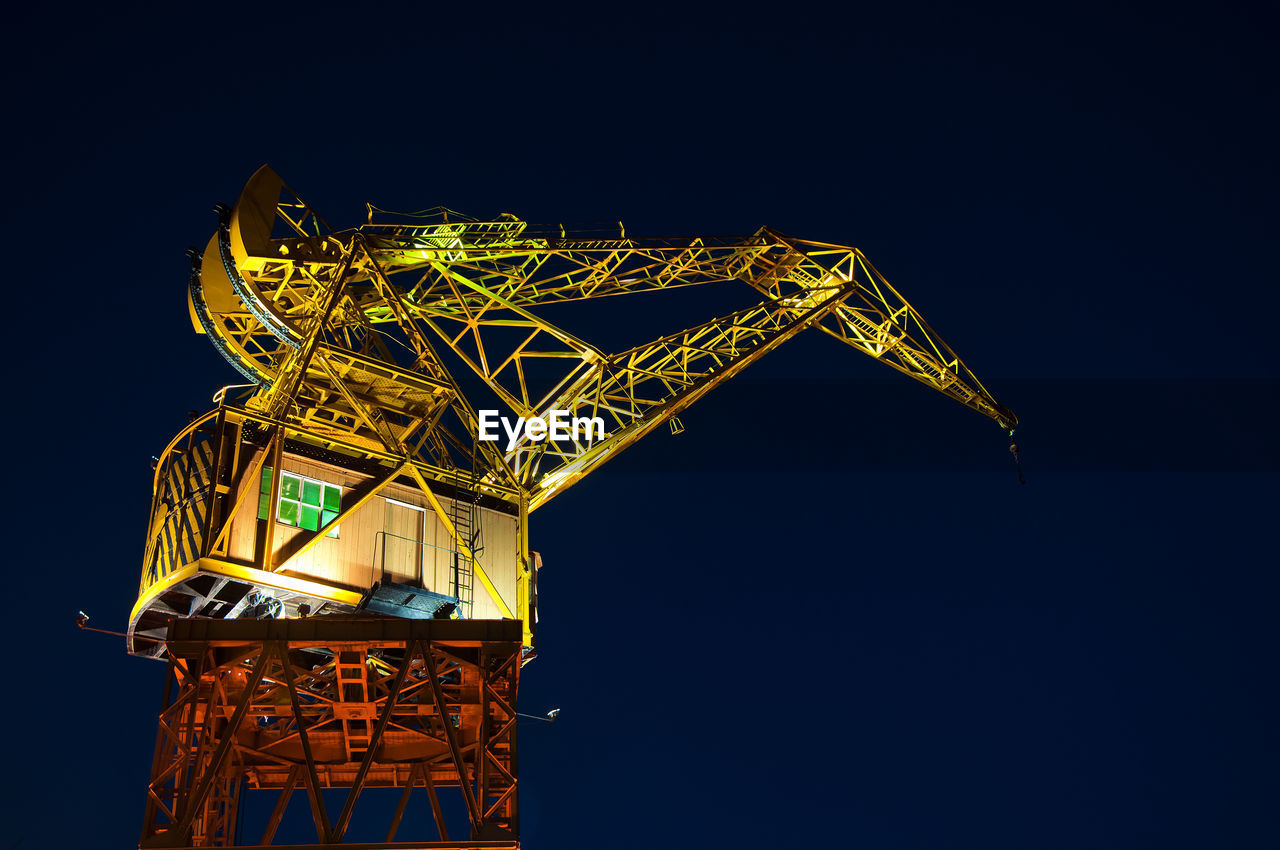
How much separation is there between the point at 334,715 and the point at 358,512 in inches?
185

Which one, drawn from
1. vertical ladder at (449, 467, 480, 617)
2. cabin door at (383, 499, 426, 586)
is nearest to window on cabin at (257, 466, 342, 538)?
cabin door at (383, 499, 426, 586)

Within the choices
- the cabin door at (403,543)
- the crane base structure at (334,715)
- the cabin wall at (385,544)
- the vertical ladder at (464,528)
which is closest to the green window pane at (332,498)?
the cabin wall at (385,544)

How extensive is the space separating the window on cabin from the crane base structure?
3.02m

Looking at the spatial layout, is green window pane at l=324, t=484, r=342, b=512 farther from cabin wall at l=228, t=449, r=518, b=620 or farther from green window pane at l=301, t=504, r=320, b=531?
green window pane at l=301, t=504, r=320, b=531

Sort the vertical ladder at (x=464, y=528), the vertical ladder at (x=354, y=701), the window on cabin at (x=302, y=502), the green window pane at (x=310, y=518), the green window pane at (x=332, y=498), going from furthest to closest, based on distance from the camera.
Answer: the vertical ladder at (x=464, y=528) → the green window pane at (x=332, y=498) → the green window pane at (x=310, y=518) → the window on cabin at (x=302, y=502) → the vertical ladder at (x=354, y=701)

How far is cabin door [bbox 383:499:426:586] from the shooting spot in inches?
1203

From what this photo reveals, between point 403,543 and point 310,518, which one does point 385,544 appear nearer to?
point 403,543

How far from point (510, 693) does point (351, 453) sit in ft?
25.0

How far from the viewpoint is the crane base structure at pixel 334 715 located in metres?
25.0

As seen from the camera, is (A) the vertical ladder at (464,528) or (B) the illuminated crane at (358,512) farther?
(A) the vertical ladder at (464,528)

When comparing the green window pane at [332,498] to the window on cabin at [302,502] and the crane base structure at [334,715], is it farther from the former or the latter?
the crane base structure at [334,715]

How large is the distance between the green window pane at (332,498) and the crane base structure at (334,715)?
342 cm

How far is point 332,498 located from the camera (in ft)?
99.1

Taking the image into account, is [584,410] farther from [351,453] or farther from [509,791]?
[509,791]
